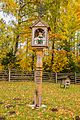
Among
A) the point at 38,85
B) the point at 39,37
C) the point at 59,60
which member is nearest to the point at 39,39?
the point at 39,37

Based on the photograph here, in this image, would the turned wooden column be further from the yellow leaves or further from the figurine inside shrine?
the yellow leaves

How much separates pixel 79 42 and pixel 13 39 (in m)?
7.42

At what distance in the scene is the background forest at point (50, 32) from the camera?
26828mm

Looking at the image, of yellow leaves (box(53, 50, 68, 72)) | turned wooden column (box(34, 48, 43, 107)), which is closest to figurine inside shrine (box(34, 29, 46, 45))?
turned wooden column (box(34, 48, 43, 107))

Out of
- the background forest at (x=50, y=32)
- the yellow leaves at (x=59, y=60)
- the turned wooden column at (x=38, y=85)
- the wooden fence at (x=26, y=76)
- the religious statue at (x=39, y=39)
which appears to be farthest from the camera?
the yellow leaves at (x=59, y=60)

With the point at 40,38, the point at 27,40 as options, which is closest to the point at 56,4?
the point at 27,40

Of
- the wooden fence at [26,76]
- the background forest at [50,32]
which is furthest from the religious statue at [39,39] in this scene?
the background forest at [50,32]

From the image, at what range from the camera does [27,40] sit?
2998 centimetres

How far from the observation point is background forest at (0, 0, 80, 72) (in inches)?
1056

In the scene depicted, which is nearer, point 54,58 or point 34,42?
point 34,42

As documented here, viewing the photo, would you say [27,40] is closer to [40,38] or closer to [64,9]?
[64,9]

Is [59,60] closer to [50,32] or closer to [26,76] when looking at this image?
[50,32]

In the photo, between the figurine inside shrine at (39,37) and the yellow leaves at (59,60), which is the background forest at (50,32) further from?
the figurine inside shrine at (39,37)

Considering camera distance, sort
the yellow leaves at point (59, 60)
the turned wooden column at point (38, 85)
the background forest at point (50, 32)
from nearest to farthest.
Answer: the turned wooden column at point (38, 85) < the background forest at point (50, 32) < the yellow leaves at point (59, 60)
